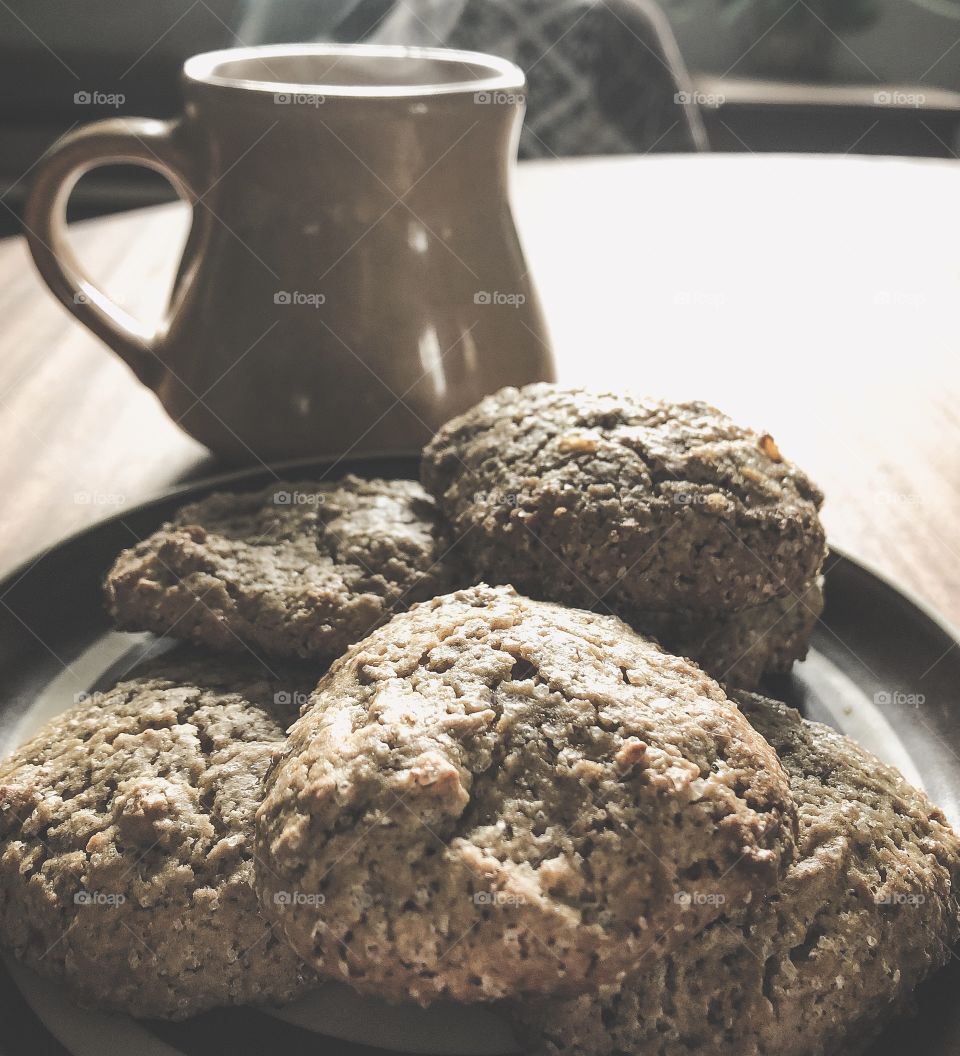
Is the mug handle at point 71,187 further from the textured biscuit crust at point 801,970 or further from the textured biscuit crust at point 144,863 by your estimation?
the textured biscuit crust at point 801,970

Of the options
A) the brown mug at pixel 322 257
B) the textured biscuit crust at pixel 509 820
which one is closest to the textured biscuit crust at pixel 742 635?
the textured biscuit crust at pixel 509 820

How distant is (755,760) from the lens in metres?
0.69

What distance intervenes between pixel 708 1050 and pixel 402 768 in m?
0.25

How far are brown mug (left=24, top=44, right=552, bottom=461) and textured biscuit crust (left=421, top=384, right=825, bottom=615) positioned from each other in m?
0.29

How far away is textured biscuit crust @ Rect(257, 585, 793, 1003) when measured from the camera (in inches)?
23.5

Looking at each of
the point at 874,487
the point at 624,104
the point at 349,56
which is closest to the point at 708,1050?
the point at 874,487

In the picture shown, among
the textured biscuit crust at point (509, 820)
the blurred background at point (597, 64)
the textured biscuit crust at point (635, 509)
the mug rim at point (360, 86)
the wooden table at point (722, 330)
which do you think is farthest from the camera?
the blurred background at point (597, 64)

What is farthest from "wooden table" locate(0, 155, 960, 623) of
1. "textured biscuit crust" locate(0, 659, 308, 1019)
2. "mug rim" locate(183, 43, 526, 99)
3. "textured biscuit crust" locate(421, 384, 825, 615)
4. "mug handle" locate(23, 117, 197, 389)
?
"textured biscuit crust" locate(0, 659, 308, 1019)

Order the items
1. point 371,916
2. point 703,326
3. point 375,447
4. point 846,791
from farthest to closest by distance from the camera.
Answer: point 703,326, point 375,447, point 846,791, point 371,916

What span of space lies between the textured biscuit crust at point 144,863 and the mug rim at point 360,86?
0.66 m

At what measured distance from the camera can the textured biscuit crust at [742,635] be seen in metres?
0.89

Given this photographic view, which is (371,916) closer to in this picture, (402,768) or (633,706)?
(402,768)

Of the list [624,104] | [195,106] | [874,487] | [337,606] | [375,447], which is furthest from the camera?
[624,104]

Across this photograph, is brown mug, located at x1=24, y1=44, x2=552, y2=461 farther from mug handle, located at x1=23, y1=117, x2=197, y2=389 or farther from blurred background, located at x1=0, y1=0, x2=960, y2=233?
blurred background, located at x1=0, y1=0, x2=960, y2=233
